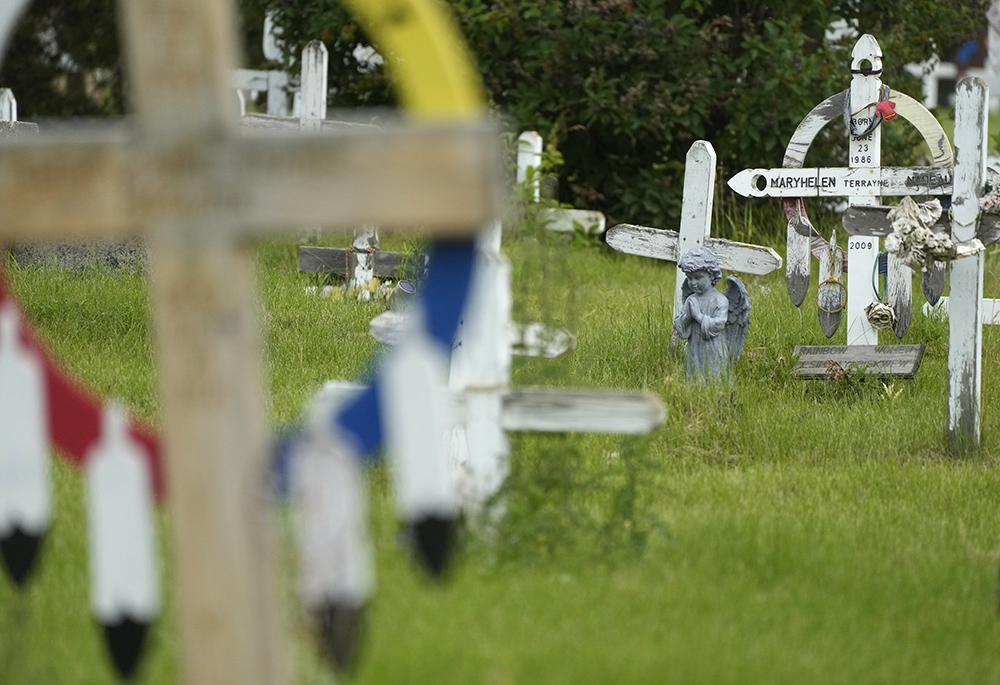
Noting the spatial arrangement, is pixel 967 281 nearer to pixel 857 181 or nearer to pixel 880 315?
pixel 880 315

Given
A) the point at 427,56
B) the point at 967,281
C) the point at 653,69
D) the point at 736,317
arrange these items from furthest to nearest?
the point at 653,69 → the point at 736,317 → the point at 967,281 → the point at 427,56

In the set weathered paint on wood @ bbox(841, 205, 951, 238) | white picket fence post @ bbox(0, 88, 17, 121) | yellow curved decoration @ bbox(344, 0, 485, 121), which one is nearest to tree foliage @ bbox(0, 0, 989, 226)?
white picket fence post @ bbox(0, 88, 17, 121)

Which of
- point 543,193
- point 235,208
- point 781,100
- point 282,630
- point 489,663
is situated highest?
point 781,100

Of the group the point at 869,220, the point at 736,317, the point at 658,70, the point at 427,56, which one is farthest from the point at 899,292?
the point at 427,56

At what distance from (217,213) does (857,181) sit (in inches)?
235

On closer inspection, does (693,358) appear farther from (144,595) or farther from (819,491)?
(144,595)

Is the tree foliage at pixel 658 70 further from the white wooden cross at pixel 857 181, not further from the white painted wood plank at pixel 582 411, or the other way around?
the white painted wood plank at pixel 582 411

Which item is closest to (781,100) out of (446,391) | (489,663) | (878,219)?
(878,219)

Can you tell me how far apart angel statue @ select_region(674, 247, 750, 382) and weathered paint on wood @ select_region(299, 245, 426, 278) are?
2.89 metres

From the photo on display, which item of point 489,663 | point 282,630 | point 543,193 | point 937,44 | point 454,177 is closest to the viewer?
point 454,177

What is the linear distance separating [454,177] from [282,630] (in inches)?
31.5

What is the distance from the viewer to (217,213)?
5.82ft

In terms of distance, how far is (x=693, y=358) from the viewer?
6582mm

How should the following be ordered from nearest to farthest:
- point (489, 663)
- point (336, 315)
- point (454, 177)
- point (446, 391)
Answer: point (454, 177) < point (489, 663) < point (446, 391) < point (336, 315)
